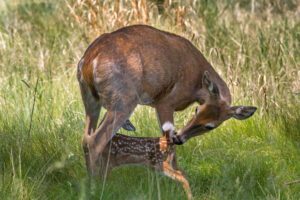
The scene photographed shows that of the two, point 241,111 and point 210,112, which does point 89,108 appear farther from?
point 241,111

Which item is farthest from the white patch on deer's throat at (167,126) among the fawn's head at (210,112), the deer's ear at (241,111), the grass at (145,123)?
the deer's ear at (241,111)

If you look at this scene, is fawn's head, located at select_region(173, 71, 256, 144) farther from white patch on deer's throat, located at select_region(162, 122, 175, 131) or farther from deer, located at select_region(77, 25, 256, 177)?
white patch on deer's throat, located at select_region(162, 122, 175, 131)

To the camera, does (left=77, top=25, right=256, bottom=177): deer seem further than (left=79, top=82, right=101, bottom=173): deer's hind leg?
No

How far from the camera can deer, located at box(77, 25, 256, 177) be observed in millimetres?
4566

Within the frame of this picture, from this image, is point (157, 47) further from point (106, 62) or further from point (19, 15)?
point (19, 15)

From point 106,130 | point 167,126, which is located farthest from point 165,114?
point 106,130

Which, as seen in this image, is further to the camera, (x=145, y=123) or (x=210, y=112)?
(x=145, y=123)

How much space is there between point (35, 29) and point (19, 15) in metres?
0.73

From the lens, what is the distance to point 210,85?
194 inches

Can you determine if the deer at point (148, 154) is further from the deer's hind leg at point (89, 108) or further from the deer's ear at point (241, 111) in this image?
the deer's ear at point (241, 111)

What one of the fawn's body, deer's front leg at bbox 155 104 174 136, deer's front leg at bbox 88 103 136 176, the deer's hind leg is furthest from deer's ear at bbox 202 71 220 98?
the deer's hind leg

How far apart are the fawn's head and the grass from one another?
34 cm

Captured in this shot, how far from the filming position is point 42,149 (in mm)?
5109

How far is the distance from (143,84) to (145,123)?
1487mm
